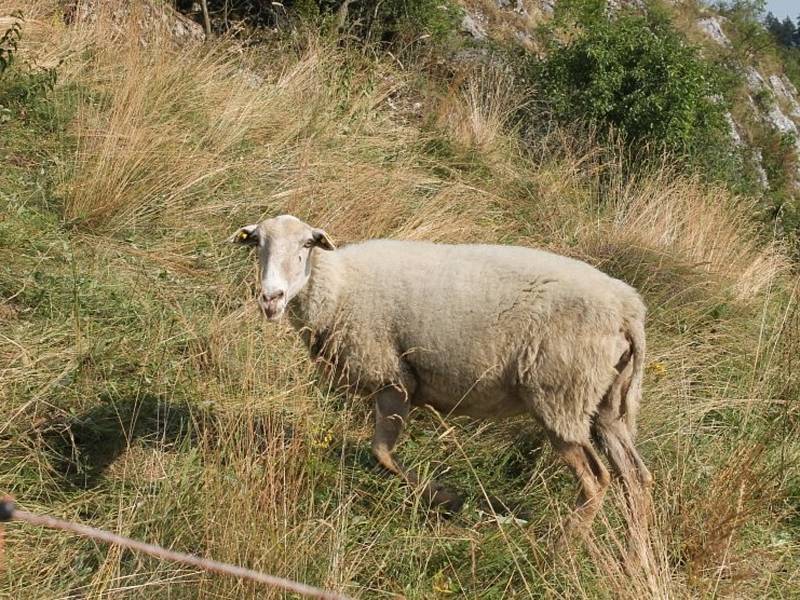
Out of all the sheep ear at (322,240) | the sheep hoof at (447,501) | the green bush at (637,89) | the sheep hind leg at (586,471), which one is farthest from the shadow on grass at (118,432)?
the green bush at (637,89)

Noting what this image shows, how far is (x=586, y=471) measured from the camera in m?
4.04

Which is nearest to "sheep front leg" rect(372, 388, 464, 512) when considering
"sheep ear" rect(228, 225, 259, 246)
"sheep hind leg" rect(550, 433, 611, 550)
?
"sheep hind leg" rect(550, 433, 611, 550)

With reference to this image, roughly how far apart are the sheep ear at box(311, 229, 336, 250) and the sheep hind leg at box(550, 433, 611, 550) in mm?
1388


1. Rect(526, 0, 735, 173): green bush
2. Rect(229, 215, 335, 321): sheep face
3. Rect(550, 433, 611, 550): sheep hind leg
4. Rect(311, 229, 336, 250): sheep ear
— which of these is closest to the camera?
Rect(550, 433, 611, 550): sheep hind leg

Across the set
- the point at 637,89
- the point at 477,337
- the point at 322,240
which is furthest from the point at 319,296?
the point at 637,89

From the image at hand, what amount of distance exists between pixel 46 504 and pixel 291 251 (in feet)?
5.07

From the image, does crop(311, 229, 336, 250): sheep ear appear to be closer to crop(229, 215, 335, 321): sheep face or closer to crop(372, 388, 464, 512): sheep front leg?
crop(229, 215, 335, 321): sheep face

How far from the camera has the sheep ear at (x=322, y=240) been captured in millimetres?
4359

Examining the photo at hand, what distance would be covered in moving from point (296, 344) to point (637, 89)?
6432 millimetres

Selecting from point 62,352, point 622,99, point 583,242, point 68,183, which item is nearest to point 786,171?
point 622,99

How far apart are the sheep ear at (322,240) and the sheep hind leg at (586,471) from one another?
139 centimetres

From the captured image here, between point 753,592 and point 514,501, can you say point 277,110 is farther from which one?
point 753,592

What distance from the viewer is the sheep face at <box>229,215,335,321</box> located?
416cm

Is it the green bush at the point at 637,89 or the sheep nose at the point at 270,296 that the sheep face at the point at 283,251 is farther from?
the green bush at the point at 637,89
